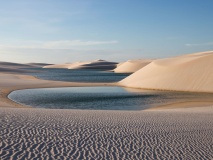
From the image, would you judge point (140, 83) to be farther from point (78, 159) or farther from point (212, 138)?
point (78, 159)

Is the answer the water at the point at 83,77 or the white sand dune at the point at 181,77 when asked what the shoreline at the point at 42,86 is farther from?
the water at the point at 83,77

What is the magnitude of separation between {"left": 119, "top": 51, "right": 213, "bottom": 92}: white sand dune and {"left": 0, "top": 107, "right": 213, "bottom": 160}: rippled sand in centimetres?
2887

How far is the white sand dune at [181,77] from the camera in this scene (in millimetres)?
41594

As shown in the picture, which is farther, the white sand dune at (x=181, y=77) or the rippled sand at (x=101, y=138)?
the white sand dune at (x=181, y=77)

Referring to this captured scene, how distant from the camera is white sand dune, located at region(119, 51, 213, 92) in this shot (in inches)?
1638

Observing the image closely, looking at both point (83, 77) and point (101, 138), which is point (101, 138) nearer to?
point (101, 138)

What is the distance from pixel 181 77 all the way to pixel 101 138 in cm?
3752

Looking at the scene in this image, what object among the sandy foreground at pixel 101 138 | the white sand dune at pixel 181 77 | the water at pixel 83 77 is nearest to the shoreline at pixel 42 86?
the white sand dune at pixel 181 77

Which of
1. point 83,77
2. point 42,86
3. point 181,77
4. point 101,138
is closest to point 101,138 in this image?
point 101,138

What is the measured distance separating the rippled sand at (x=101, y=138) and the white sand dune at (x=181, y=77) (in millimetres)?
28868

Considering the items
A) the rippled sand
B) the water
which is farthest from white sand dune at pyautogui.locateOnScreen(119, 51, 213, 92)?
the rippled sand

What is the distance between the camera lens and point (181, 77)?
45438mm

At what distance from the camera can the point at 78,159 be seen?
26.2 feet

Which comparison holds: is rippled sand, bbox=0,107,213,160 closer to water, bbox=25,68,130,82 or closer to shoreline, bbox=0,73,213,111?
shoreline, bbox=0,73,213,111
